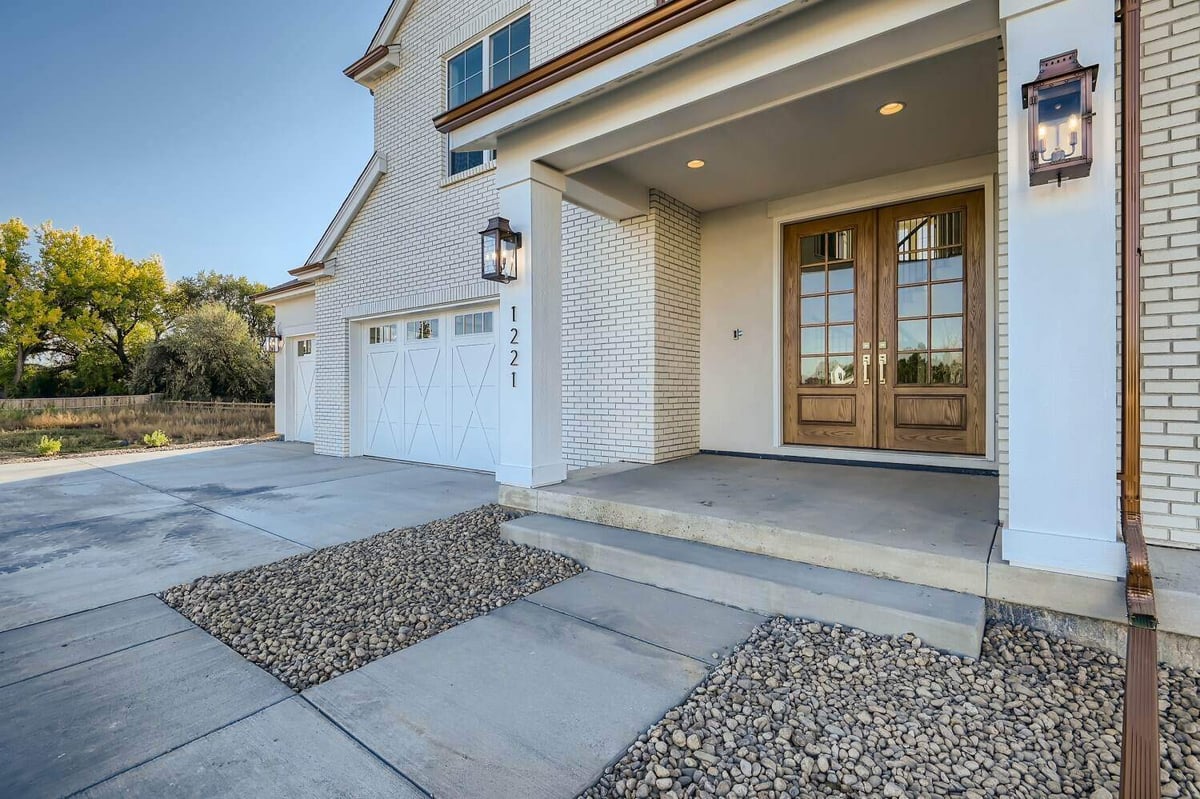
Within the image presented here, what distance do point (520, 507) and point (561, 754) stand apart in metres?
2.66

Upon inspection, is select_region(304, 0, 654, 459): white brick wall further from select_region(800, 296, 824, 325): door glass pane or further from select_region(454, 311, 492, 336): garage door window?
select_region(800, 296, 824, 325): door glass pane

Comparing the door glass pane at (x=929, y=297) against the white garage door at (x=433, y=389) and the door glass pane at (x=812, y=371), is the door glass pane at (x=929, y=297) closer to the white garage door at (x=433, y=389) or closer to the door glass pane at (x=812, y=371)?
the door glass pane at (x=812, y=371)

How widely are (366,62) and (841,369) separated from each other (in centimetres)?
827

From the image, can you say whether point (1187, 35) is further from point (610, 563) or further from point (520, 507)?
point (520, 507)

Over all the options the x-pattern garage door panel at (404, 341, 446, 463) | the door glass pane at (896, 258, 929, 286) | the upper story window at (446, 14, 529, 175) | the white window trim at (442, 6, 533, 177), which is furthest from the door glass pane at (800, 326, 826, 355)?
the x-pattern garage door panel at (404, 341, 446, 463)

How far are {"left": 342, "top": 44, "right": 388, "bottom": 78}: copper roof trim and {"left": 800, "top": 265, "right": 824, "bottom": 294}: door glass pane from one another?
7.04 m

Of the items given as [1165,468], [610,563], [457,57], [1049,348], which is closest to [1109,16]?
[1049,348]

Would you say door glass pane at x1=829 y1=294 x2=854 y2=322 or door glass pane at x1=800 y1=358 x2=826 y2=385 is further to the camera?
door glass pane at x1=800 y1=358 x2=826 y2=385

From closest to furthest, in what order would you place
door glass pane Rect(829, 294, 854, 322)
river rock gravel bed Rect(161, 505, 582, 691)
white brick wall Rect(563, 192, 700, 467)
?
river rock gravel bed Rect(161, 505, 582, 691) < door glass pane Rect(829, 294, 854, 322) < white brick wall Rect(563, 192, 700, 467)

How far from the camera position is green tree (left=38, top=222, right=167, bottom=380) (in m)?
20.0

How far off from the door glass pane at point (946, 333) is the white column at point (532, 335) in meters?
3.32

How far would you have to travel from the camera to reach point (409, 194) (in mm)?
7828

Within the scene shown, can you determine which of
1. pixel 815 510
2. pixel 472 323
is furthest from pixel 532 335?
pixel 472 323

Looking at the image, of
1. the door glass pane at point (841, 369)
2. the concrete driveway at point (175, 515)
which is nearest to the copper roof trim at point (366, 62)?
the concrete driveway at point (175, 515)
